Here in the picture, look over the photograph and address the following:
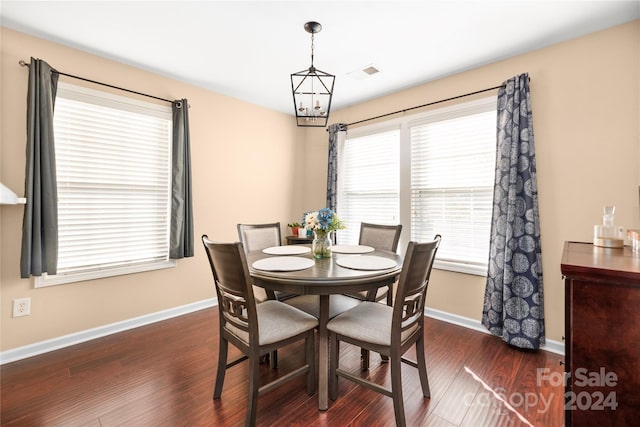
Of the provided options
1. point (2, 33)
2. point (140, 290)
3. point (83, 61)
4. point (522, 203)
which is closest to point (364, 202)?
point (522, 203)

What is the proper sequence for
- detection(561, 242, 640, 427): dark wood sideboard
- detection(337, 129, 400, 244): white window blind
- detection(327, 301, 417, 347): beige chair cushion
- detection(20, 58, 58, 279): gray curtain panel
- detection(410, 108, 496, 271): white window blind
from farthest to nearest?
detection(337, 129, 400, 244): white window blind, detection(410, 108, 496, 271): white window blind, detection(20, 58, 58, 279): gray curtain panel, detection(327, 301, 417, 347): beige chair cushion, detection(561, 242, 640, 427): dark wood sideboard

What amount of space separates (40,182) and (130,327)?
153 centimetres

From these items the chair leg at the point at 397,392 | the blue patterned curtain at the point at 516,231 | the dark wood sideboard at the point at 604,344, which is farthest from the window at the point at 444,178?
the dark wood sideboard at the point at 604,344

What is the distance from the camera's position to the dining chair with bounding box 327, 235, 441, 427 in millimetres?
1472

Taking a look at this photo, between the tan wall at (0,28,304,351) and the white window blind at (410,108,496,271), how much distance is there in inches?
77.1

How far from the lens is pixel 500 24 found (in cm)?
211

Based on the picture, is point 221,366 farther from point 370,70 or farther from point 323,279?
point 370,70

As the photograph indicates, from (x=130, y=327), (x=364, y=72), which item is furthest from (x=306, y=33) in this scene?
(x=130, y=327)

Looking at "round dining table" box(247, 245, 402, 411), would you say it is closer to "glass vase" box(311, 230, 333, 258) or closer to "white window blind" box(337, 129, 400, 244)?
"glass vase" box(311, 230, 333, 258)

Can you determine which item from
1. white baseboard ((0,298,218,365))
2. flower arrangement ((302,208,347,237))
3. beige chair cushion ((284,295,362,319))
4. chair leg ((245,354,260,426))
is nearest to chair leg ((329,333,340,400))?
beige chair cushion ((284,295,362,319))

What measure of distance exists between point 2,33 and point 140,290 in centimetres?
238

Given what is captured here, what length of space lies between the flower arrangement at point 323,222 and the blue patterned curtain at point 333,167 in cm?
174

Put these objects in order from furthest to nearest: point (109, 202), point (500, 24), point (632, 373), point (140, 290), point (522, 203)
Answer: point (140, 290), point (109, 202), point (522, 203), point (500, 24), point (632, 373)

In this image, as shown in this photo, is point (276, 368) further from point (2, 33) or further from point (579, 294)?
point (2, 33)
